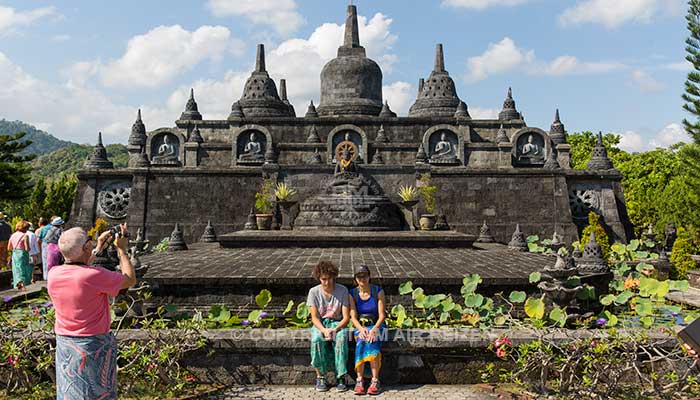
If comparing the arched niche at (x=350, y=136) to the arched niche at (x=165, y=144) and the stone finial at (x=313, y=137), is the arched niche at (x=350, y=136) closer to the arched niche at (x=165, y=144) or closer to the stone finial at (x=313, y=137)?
the stone finial at (x=313, y=137)

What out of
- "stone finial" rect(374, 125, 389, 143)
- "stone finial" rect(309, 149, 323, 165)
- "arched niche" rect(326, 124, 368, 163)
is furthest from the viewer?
"stone finial" rect(374, 125, 389, 143)

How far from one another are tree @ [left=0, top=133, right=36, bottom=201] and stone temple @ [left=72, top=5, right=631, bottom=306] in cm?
701

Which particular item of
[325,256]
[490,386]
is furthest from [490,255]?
[490,386]

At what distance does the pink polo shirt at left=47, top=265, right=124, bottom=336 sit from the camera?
3.51m

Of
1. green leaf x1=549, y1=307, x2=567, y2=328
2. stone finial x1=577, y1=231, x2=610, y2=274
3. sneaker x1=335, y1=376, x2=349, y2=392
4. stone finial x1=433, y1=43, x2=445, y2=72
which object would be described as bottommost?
sneaker x1=335, y1=376, x2=349, y2=392

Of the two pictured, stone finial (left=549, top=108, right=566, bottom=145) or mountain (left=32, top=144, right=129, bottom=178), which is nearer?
stone finial (left=549, top=108, right=566, bottom=145)

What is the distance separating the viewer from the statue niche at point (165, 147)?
24.8m

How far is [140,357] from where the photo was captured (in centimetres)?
506

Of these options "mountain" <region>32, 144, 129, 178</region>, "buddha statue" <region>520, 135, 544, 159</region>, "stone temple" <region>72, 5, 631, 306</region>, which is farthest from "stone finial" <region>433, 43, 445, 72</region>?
"mountain" <region>32, 144, 129, 178</region>

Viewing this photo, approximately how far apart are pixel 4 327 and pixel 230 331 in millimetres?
2256

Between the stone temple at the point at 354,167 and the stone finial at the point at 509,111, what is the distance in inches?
2.3

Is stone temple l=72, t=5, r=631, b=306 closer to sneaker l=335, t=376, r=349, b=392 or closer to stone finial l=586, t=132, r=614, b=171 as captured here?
stone finial l=586, t=132, r=614, b=171

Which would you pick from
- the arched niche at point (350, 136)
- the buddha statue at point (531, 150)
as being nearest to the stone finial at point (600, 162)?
the buddha statue at point (531, 150)

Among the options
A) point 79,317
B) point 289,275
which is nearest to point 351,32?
point 289,275
